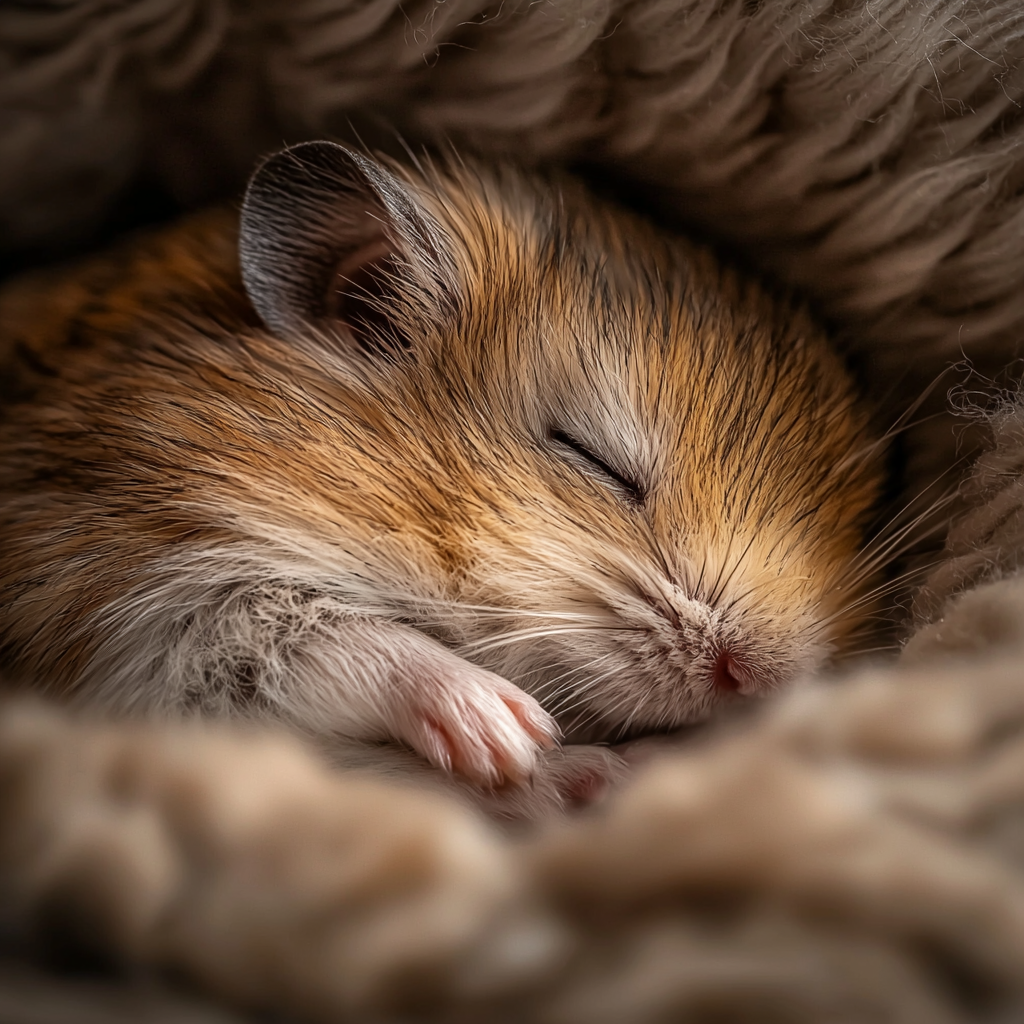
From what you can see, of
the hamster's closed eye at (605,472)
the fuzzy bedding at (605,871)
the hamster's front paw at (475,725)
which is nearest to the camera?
the fuzzy bedding at (605,871)

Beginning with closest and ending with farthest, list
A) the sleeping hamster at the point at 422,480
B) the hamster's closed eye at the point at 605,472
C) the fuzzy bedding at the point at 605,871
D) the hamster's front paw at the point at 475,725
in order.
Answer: the fuzzy bedding at the point at 605,871 < the hamster's front paw at the point at 475,725 < the sleeping hamster at the point at 422,480 < the hamster's closed eye at the point at 605,472

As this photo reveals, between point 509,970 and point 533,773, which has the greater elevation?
point 509,970

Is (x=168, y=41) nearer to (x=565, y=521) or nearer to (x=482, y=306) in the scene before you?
(x=482, y=306)

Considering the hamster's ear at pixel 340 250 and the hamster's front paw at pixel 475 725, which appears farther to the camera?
the hamster's ear at pixel 340 250

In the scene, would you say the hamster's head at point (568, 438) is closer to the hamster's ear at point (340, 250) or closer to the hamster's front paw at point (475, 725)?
the hamster's ear at point (340, 250)

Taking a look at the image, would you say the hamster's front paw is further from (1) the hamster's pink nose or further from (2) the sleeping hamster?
(1) the hamster's pink nose

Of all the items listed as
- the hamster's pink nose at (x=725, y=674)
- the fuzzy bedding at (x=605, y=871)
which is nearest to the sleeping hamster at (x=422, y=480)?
the hamster's pink nose at (x=725, y=674)

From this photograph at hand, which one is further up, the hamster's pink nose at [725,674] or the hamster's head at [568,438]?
the hamster's head at [568,438]

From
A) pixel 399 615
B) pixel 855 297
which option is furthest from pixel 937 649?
pixel 855 297

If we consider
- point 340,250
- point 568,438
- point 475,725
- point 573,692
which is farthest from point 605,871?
point 340,250
